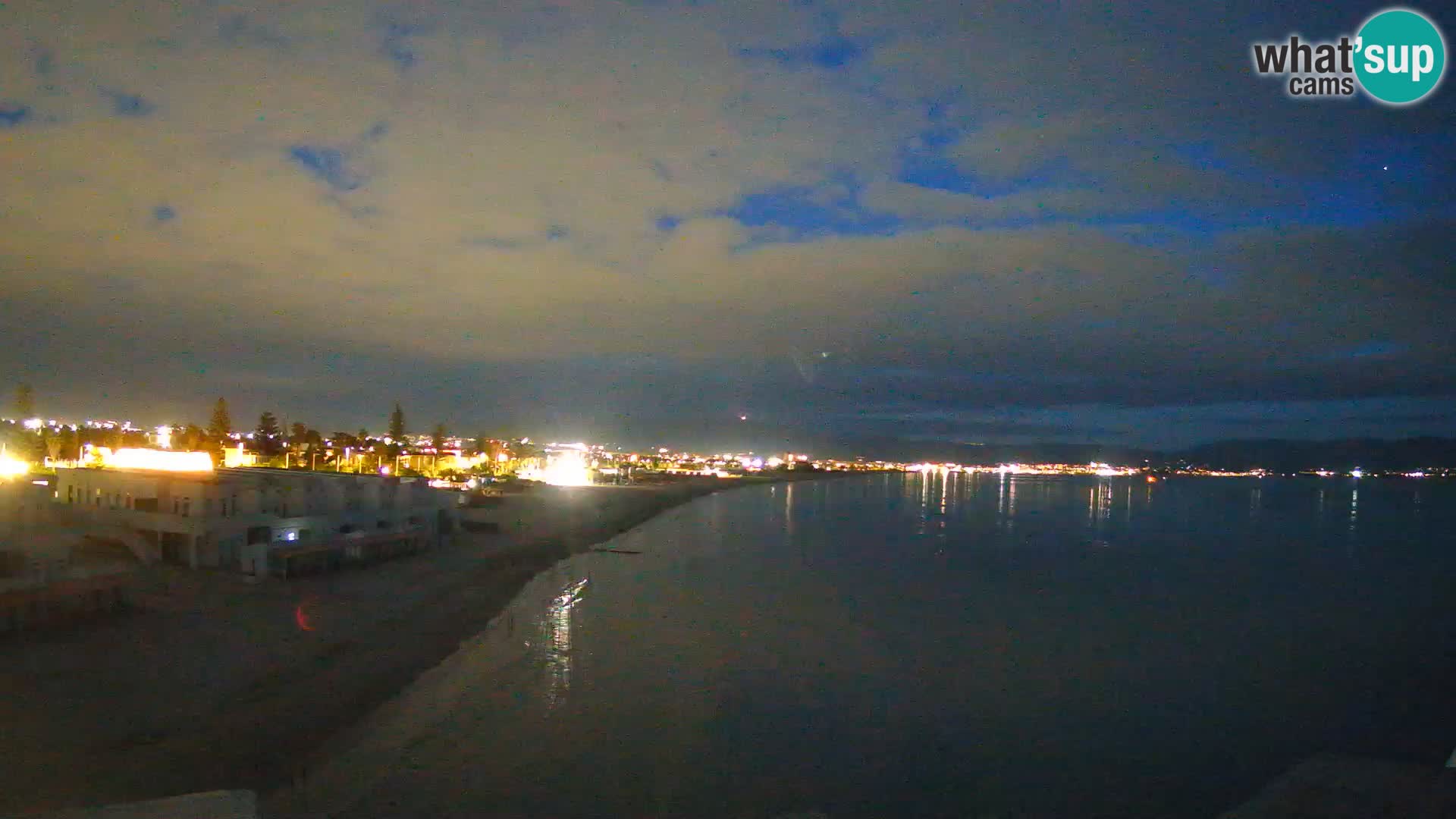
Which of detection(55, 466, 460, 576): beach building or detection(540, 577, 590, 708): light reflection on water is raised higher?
detection(55, 466, 460, 576): beach building

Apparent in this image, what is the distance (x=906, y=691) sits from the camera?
15.0 metres

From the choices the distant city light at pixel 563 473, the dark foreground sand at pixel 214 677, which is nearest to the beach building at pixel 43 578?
the dark foreground sand at pixel 214 677

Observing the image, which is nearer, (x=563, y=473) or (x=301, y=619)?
(x=301, y=619)

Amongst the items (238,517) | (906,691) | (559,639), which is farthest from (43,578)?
(906,691)

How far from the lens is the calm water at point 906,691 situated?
10.3 meters

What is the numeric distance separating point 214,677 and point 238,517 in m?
10.0

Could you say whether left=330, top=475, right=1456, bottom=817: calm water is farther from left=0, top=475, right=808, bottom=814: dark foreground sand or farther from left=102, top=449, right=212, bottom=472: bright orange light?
left=102, top=449, right=212, bottom=472: bright orange light

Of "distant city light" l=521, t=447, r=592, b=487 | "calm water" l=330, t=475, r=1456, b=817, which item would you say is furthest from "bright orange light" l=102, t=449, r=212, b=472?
"distant city light" l=521, t=447, r=592, b=487

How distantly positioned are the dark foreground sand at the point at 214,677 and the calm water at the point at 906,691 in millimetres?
1041

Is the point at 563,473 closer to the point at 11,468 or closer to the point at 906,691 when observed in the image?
the point at 11,468

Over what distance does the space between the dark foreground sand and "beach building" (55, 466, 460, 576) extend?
0.95 m

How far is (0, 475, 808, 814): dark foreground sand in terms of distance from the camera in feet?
29.7

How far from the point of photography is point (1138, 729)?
13586 millimetres

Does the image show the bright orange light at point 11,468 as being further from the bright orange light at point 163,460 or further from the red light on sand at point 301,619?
the red light on sand at point 301,619
